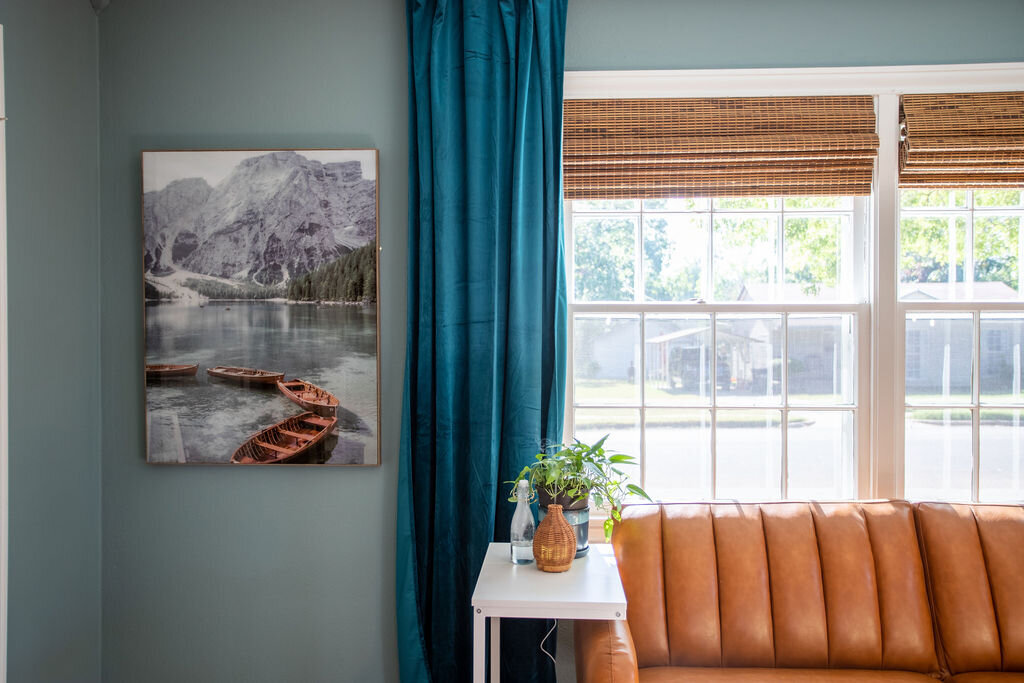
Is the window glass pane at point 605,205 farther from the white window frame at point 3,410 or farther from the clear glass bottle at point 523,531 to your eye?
the white window frame at point 3,410

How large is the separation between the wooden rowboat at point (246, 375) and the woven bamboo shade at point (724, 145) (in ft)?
4.31

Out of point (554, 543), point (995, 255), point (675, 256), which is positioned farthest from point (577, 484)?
point (995, 255)

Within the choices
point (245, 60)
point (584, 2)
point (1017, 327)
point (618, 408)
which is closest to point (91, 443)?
point (245, 60)

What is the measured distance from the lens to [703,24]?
2.21 metres

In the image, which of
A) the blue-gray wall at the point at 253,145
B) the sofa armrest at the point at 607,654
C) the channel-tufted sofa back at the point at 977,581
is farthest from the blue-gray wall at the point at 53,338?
the channel-tufted sofa back at the point at 977,581

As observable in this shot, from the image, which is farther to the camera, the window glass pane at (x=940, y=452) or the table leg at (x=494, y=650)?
the window glass pane at (x=940, y=452)

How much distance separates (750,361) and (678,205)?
0.64m


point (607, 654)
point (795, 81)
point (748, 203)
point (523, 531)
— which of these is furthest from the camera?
point (748, 203)

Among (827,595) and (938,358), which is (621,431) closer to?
(827,595)

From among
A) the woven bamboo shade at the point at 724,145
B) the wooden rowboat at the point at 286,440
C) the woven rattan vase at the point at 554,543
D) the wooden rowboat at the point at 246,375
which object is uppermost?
the woven bamboo shade at the point at 724,145

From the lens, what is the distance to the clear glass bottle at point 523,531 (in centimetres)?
185

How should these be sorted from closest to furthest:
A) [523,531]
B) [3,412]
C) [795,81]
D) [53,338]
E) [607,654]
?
1. [607,654]
2. [3,412]
3. [523,531]
4. [53,338]
5. [795,81]

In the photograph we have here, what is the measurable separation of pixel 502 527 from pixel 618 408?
61 cm

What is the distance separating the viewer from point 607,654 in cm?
158
